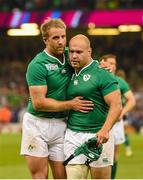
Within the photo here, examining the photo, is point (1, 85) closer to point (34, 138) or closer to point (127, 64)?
point (127, 64)

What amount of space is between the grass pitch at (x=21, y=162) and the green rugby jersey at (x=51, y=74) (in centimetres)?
532

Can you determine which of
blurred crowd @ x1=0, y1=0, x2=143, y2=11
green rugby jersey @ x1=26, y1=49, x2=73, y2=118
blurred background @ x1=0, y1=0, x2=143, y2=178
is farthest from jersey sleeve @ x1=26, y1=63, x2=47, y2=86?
blurred crowd @ x1=0, y1=0, x2=143, y2=11

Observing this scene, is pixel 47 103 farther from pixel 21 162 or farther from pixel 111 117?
pixel 21 162

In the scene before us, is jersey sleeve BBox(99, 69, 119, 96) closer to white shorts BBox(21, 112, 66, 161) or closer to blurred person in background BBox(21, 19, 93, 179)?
blurred person in background BBox(21, 19, 93, 179)

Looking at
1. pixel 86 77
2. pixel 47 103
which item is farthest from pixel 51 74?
pixel 86 77

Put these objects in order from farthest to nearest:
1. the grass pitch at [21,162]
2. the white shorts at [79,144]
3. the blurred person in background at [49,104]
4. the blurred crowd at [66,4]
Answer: the blurred crowd at [66,4] → the grass pitch at [21,162] → the blurred person in background at [49,104] → the white shorts at [79,144]

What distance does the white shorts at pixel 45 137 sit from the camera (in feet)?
30.0

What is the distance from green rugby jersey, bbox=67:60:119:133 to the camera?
28.1 feet

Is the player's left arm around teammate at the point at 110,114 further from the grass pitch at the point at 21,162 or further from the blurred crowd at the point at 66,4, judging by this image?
the blurred crowd at the point at 66,4

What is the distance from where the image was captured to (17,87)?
104 feet

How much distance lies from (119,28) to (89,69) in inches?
→ 1009

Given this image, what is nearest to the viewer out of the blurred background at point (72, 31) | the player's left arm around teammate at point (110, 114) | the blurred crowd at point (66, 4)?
the player's left arm around teammate at point (110, 114)

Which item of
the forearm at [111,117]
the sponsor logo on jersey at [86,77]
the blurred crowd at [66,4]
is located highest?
the blurred crowd at [66,4]

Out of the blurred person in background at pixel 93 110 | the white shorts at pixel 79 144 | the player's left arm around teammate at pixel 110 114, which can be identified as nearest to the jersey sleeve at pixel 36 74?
the blurred person in background at pixel 93 110
